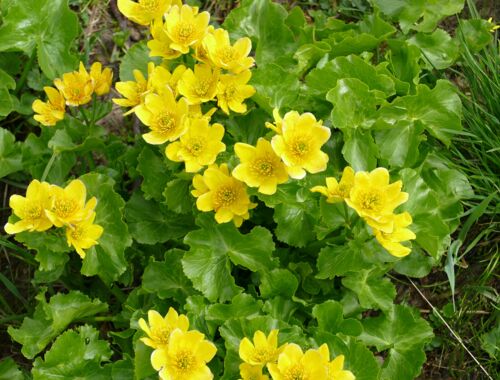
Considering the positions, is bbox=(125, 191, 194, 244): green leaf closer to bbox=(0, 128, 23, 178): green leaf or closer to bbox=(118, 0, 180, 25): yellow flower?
bbox=(0, 128, 23, 178): green leaf

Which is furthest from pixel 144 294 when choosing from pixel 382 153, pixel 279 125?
pixel 382 153

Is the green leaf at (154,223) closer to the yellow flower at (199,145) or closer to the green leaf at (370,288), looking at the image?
the yellow flower at (199,145)

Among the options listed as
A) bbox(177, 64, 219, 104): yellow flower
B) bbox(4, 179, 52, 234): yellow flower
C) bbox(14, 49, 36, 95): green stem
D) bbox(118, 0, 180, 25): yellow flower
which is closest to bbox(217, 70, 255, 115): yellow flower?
bbox(177, 64, 219, 104): yellow flower

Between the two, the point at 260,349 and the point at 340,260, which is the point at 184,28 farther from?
the point at 260,349

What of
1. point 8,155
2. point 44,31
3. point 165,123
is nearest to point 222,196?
point 165,123

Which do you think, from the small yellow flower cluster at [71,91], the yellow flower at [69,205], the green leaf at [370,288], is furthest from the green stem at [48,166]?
the green leaf at [370,288]

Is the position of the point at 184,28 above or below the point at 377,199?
above

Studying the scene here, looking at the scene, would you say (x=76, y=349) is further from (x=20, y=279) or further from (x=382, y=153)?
(x=382, y=153)
